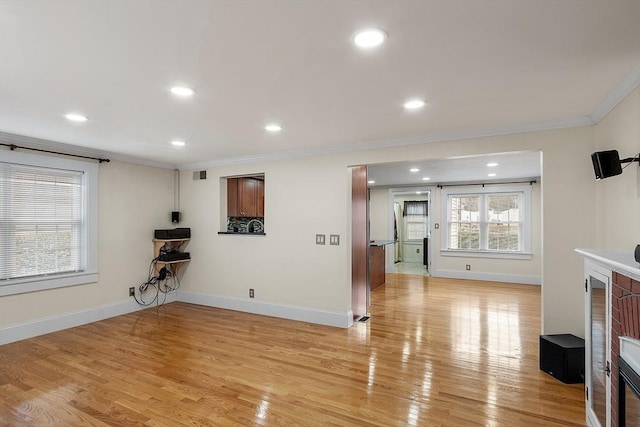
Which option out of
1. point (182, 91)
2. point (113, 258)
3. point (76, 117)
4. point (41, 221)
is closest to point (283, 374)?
point (182, 91)

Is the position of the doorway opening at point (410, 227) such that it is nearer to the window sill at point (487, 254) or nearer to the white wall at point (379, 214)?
the white wall at point (379, 214)

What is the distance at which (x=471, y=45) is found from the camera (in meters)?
1.81

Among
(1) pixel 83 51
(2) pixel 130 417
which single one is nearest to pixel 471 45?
(1) pixel 83 51

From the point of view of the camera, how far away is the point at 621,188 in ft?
8.30

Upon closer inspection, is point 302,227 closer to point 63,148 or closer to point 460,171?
point 63,148

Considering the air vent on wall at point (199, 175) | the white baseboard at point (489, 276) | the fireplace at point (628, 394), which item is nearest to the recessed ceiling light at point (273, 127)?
the air vent on wall at point (199, 175)

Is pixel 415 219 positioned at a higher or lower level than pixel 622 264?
higher

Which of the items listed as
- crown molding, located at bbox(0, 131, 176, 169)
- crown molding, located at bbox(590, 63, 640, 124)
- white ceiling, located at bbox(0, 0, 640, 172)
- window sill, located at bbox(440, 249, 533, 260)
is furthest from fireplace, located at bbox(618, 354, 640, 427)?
window sill, located at bbox(440, 249, 533, 260)

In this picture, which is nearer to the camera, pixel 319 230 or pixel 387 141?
pixel 387 141

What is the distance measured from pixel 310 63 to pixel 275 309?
3.73m

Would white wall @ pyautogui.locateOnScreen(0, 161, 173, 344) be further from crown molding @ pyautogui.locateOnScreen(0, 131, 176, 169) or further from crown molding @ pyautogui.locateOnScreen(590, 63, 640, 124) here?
crown molding @ pyautogui.locateOnScreen(590, 63, 640, 124)

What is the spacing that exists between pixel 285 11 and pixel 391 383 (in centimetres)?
284

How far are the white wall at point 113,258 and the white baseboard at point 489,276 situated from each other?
20.6ft

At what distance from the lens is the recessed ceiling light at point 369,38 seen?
1683mm
